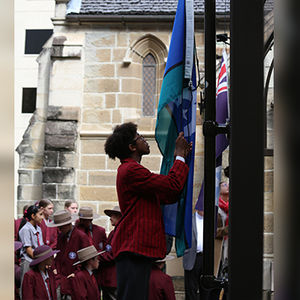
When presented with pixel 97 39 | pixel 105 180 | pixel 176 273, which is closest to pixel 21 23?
pixel 97 39

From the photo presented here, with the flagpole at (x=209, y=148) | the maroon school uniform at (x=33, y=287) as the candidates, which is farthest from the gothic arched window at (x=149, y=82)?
the flagpole at (x=209, y=148)

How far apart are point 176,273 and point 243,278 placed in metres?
10.8

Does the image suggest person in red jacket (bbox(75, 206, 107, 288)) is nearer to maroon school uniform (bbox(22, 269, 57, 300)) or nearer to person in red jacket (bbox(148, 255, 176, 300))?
maroon school uniform (bbox(22, 269, 57, 300))

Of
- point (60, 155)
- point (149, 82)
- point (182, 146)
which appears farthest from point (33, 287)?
point (149, 82)

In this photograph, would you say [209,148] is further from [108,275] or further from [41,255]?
[108,275]

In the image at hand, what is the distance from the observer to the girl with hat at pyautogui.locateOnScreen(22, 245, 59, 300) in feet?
20.5

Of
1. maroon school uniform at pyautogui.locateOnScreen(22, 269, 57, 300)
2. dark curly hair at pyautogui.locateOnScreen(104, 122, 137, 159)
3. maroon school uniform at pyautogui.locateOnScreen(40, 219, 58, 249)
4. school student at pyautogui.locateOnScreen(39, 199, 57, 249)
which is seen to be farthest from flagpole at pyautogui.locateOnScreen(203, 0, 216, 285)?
maroon school uniform at pyautogui.locateOnScreen(40, 219, 58, 249)

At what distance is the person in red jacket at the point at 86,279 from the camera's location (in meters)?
6.70

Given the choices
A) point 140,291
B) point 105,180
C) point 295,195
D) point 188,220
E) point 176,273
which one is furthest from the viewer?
point 105,180

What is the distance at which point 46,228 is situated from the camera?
940cm

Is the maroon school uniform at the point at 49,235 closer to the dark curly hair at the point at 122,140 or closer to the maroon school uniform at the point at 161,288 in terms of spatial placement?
the maroon school uniform at the point at 161,288

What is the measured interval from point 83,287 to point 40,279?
21.8 inches

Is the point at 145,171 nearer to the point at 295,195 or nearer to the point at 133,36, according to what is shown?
the point at 295,195

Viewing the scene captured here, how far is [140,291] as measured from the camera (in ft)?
10.6
